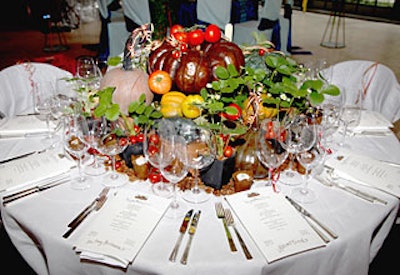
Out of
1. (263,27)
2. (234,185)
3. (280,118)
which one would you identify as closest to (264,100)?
(280,118)

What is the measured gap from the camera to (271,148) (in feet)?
4.10

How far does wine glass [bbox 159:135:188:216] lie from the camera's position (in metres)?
1.16

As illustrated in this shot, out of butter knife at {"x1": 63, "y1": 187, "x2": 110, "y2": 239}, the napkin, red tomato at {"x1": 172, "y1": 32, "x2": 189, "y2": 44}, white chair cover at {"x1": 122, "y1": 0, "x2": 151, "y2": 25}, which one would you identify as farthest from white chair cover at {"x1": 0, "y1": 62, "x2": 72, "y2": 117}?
white chair cover at {"x1": 122, "y1": 0, "x2": 151, "y2": 25}

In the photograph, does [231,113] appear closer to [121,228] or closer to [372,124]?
[121,228]

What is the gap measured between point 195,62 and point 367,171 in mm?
793

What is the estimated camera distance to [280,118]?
5.06 feet

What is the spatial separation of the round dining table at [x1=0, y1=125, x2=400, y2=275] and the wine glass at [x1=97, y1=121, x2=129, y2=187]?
1.7 inches

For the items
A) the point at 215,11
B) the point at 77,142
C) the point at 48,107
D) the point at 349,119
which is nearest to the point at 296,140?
the point at 349,119

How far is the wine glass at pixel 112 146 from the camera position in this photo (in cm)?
A: 129

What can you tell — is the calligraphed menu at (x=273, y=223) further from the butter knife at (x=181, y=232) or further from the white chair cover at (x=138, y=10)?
the white chair cover at (x=138, y=10)

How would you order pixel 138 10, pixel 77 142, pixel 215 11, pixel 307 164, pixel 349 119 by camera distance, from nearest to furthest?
pixel 307 164
pixel 77 142
pixel 349 119
pixel 215 11
pixel 138 10

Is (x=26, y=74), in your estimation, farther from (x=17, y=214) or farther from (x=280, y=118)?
(x=280, y=118)

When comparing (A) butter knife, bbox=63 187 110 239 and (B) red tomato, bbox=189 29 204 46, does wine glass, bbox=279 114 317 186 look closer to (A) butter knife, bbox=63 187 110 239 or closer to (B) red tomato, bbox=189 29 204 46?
(B) red tomato, bbox=189 29 204 46

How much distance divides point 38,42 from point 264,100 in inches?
258
